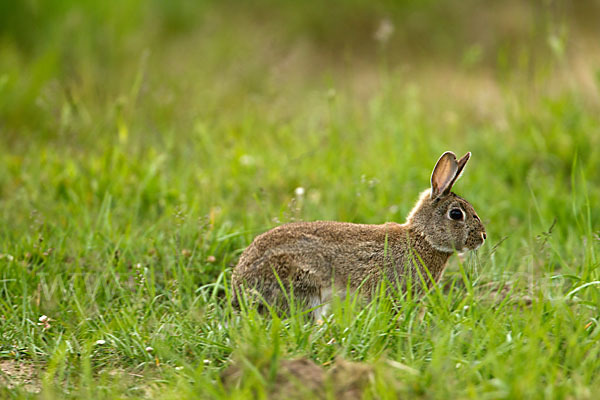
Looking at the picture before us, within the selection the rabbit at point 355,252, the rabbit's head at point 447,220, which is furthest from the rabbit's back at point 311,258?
the rabbit's head at point 447,220

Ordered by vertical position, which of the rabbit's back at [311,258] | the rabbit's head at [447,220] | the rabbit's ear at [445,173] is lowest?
the rabbit's back at [311,258]

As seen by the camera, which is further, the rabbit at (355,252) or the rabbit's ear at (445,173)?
the rabbit's ear at (445,173)

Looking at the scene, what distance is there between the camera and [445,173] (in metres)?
4.32

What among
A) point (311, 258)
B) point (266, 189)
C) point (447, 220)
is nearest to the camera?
point (311, 258)

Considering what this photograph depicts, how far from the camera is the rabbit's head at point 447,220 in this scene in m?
4.29

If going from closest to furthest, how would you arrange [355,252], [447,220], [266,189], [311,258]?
1. [311,258]
2. [355,252]
3. [447,220]
4. [266,189]

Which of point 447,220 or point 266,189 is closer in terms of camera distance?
point 447,220

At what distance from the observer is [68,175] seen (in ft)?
18.1

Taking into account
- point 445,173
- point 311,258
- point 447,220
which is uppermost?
point 445,173

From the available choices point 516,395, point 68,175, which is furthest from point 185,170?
point 516,395

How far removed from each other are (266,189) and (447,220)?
184cm

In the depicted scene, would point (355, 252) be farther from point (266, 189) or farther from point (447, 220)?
point (266, 189)

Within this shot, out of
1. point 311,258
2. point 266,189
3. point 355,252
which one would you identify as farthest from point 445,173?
point 266,189

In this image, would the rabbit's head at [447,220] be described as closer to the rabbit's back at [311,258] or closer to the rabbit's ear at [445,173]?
the rabbit's ear at [445,173]
